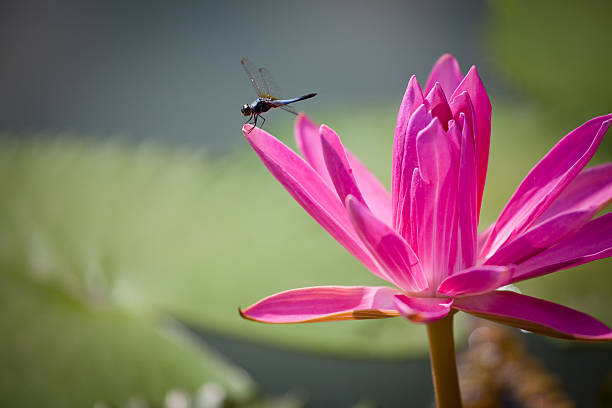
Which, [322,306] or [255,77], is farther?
[255,77]

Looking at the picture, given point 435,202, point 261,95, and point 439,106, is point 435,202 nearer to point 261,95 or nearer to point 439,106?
point 439,106

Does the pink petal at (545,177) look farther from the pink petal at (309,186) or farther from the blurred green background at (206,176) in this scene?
the blurred green background at (206,176)

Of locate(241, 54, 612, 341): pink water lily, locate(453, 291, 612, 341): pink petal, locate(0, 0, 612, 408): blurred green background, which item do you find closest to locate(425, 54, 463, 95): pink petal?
locate(241, 54, 612, 341): pink water lily

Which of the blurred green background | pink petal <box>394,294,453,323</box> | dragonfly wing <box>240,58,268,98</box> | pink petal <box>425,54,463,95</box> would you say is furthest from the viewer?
the blurred green background

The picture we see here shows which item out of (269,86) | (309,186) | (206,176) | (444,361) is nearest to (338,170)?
(309,186)

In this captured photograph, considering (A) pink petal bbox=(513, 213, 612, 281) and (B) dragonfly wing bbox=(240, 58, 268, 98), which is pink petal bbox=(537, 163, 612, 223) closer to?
(A) pink petal bbox=(513, 213, 612, 281)

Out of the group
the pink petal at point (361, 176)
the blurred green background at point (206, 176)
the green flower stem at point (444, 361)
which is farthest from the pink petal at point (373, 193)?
the blurred green background at point (206, 176)

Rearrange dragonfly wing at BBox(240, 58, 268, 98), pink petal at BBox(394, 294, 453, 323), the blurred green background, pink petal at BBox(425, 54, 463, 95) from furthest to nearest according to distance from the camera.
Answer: the blurred green background, dragonfly wing at BBox(240, 58, 268, 98), pink petal at BBox(425, 54, 463, 95), pink petal at BBox(394, 294, 453, 323)
